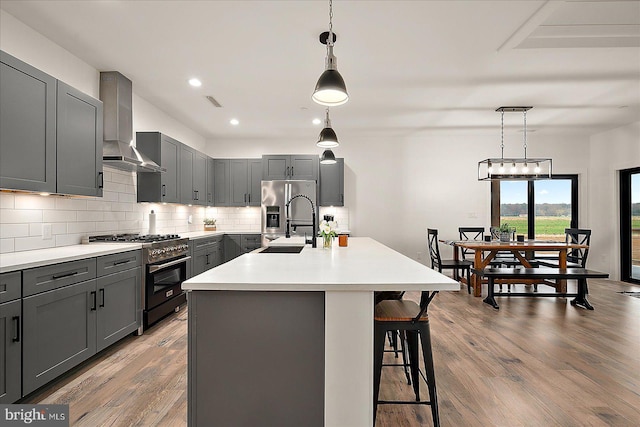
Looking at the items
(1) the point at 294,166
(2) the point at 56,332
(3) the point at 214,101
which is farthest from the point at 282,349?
(1) the point at 294,166

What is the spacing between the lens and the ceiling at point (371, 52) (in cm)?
282

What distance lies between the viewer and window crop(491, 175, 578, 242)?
24.0 ft

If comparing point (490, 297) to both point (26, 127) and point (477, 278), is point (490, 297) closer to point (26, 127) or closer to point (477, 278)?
point (477, 278)

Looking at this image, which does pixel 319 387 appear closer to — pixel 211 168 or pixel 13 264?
pixel 13 264

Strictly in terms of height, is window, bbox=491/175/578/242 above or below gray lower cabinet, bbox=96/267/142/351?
above

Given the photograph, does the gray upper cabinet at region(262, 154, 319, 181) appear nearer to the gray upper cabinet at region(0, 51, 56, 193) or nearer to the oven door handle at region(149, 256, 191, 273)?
the oven door handle at region(149, 256, 191, 273)

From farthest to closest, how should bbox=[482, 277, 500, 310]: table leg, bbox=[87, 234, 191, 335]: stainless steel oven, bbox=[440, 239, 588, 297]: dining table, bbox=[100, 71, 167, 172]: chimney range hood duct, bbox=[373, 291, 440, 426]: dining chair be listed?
1. bbox=[440, 239, 588, 297]: dining table
2. bbox=[482, 277, 500, 310]: table leg
3. bbox=[100, 71, 167, 172]: chimney range hood duct
4. bbox=[87, 234, 191, 335]: stainless steel oven
5. bbox=[373, 291, 440, 426]: dining chair

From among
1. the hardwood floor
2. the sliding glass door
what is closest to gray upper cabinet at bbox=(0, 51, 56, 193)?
the hardwood floor

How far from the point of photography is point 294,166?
6703 millimetres

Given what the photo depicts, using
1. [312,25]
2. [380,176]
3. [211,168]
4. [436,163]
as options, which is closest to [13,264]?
[312,25]

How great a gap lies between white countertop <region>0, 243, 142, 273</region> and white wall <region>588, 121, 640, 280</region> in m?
7.77

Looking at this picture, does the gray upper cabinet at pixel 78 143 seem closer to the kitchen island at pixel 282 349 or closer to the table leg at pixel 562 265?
the kitchen island at pixel 282 349

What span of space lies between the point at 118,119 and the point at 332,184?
A: 12.4 feet

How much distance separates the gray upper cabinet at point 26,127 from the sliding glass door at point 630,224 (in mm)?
8286
